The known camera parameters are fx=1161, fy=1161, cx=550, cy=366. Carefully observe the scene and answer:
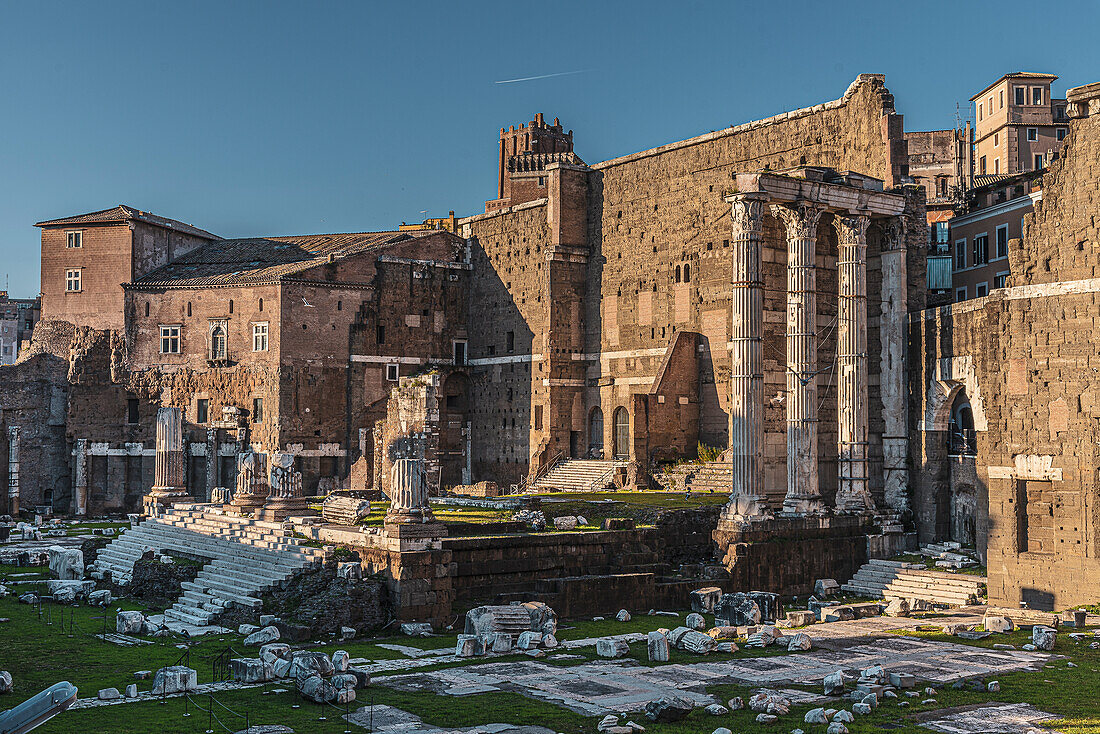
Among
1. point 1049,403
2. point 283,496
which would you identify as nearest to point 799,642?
point 1049,403

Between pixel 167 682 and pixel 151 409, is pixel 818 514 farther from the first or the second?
pixel 151 409

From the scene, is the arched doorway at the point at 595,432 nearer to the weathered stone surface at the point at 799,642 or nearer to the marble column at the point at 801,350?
the marble column at the point at 801,350

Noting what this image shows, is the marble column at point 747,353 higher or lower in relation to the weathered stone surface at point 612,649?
higher

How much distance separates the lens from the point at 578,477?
43.9 metres

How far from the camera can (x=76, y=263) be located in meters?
51.1

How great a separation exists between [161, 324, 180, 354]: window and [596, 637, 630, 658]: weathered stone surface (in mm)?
34568

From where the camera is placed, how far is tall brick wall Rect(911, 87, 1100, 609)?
24938 millimetres

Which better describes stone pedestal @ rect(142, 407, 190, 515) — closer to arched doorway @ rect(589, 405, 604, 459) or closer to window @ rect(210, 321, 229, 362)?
window @ rect(210, 321, 229, 362)

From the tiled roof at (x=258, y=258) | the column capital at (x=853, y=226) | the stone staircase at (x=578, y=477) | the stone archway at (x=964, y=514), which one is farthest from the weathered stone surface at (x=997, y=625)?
the tiled roof at (x=258, y=258)

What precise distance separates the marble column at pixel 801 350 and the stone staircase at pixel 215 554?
41.8ft

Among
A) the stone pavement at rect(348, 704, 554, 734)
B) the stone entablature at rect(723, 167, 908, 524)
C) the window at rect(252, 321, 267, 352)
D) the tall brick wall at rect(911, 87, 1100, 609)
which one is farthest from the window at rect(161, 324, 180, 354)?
the stone pavement at rect(348, 704, 554, 734)

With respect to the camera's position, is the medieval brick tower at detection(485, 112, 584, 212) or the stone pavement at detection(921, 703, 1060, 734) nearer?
the stone pavement at detection(921, 703, 1060, 734)

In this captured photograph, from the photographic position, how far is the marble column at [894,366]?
31984mm

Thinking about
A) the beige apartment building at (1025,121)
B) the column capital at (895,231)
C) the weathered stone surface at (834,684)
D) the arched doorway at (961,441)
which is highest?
the beige apartment building at (1025,121)
